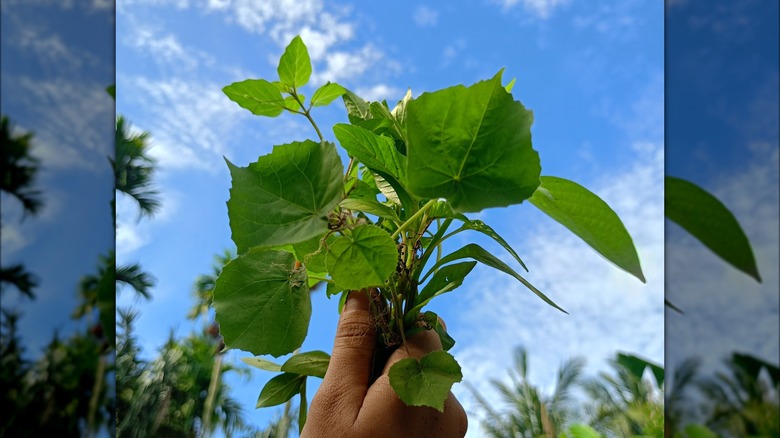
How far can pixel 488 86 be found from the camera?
13.6 inches

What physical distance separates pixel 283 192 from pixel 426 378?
0.51 ft

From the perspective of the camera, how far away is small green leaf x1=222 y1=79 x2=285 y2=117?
54 centimetres

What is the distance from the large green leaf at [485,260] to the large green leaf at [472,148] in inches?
4.2

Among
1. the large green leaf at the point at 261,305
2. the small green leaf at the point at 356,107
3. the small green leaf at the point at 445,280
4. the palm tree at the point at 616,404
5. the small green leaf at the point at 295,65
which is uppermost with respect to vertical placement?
the palm tree at the point at 616,404

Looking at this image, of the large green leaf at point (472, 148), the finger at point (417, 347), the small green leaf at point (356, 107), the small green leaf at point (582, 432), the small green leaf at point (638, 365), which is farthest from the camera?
the small green leaf at point (582, 432)

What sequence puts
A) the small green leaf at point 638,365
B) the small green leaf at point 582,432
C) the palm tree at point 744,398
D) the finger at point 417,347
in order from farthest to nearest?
the small green leaf at point 582,432 < the small green leaf at point 638,365 < the finger at point 417,347 < the palm tree at point 744,398

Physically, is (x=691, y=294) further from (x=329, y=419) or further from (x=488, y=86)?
(x=329, y=419)

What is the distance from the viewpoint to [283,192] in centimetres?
41

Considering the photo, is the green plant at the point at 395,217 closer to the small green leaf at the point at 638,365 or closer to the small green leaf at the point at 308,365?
the small green leaf at the point at 308,365

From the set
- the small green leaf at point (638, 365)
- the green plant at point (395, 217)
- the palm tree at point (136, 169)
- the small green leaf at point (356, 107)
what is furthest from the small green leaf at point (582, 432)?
the palm tree at point (136, 169)

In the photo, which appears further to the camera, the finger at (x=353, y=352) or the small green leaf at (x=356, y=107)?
the small green leaf at (x=356, y=107)

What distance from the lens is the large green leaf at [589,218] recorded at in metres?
0.40

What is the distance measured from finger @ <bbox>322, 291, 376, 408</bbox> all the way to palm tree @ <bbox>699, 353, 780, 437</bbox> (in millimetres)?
252

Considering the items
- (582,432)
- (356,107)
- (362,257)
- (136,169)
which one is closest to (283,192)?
(362,257)
